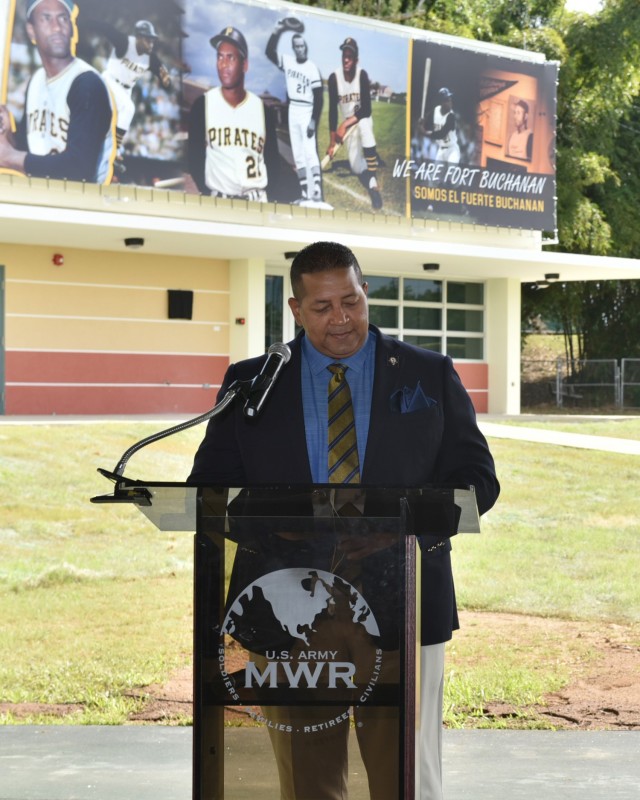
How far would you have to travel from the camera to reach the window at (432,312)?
25406 mm

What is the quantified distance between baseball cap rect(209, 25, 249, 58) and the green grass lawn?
753cm

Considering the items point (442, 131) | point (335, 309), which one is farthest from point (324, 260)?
point (442, 131)

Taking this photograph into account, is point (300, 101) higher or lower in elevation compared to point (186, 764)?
higher

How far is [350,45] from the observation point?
73.1ft

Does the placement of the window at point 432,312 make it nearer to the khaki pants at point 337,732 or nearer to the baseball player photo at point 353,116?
the baseball player photo at point 353,116

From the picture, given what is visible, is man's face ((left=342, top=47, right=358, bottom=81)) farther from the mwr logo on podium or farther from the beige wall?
the mwr logo on podium

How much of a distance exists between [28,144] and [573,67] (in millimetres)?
20199

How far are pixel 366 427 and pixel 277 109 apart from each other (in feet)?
63.2

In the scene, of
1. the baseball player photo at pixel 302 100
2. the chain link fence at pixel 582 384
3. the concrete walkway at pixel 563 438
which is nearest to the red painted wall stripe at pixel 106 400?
the baseball player photo at pixel 302 100

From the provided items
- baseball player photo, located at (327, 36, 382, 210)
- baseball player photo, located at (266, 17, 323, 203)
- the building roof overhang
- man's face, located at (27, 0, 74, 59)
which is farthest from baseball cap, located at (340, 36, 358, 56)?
man's face, located at (27, 0, 74, 59)

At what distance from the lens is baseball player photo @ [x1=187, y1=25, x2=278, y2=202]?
2069 cm

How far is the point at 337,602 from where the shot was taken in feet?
7.90

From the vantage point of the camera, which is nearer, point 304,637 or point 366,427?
point 304,637

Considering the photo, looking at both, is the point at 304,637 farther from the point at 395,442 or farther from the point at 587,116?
the point at 587,116
